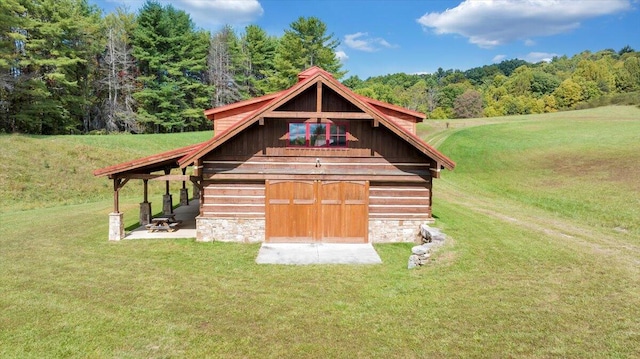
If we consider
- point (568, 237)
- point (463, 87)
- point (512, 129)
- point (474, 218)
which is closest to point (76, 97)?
point (474, 218)

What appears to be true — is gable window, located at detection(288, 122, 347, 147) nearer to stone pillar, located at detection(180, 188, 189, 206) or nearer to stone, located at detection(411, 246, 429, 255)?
stone, located at detection(411, 246, 429, 255)

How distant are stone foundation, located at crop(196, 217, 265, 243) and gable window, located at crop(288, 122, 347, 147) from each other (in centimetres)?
351

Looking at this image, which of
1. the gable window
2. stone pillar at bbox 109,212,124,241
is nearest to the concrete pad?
the gable window

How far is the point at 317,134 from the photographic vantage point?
14.4m

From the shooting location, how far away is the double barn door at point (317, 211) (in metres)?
14.5

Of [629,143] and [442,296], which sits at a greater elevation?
[629,143]

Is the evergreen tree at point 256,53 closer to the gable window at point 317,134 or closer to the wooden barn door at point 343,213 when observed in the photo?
the gable window at point 317,134

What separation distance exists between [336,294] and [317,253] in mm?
3672

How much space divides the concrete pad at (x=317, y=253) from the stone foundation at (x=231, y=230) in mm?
673

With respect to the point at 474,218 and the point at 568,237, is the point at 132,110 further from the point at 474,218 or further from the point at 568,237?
the point at 568,237

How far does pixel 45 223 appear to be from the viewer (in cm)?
1730

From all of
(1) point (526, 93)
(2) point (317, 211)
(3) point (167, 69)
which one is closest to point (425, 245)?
(2) point (317, 211)

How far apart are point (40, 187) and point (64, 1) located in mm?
31420

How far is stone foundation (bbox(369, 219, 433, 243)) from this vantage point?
14711 millimetres
